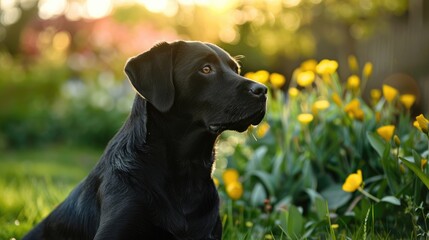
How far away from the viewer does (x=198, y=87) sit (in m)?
2.86

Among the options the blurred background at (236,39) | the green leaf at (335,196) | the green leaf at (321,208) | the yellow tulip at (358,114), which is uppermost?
the yellow tulip at (358,114)

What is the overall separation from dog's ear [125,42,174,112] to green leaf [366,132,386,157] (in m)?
1.47

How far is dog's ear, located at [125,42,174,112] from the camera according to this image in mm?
2756

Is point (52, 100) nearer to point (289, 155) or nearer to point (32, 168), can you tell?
point (32, 168)

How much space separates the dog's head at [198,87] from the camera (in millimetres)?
2781

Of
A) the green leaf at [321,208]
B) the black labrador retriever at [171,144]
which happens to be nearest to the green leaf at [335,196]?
the green leaf at [321,208]

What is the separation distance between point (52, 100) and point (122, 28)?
4897 millimetres

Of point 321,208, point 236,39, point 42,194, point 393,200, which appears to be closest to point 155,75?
point 321,208

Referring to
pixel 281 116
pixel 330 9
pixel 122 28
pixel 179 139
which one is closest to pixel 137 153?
pixel 179 139

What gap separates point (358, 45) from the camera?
13578 millimetres

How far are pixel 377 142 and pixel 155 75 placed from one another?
160cm

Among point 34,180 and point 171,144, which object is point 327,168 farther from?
point 34,180

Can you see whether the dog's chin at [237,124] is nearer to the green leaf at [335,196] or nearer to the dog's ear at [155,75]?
the dog's ear at [155,75]

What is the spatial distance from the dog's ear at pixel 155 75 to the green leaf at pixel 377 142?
1473 millimetres
